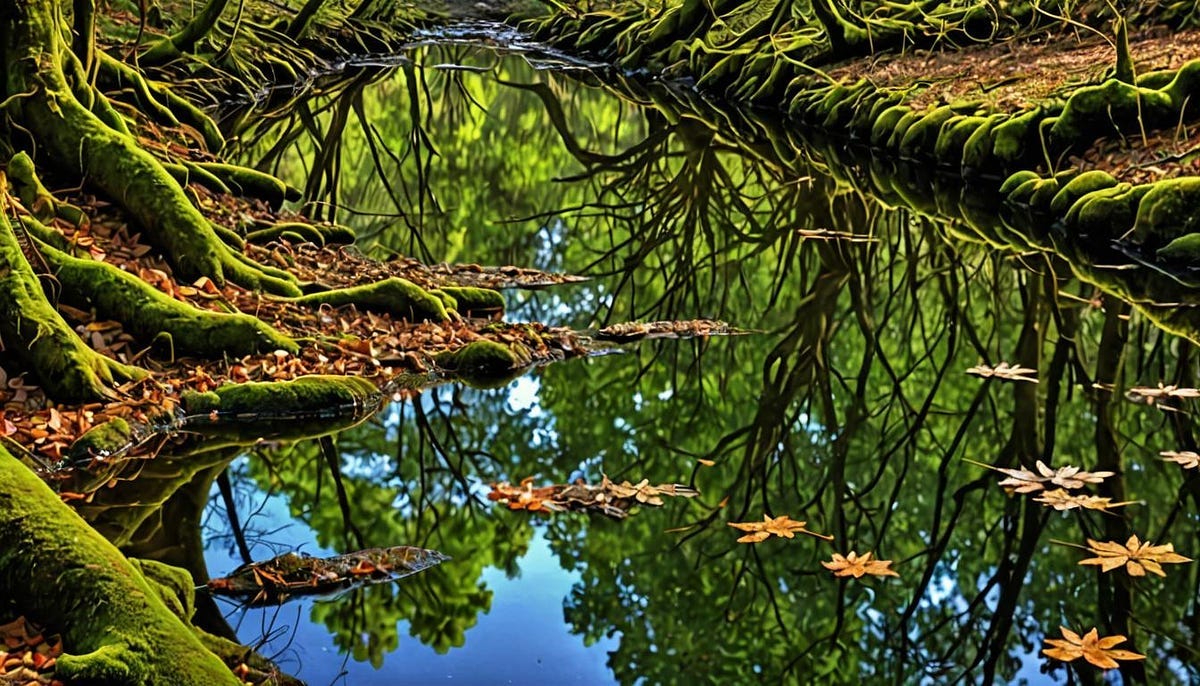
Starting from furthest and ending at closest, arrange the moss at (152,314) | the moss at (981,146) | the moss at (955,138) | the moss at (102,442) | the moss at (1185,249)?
the moss at (955,138)
the moss at (981,146)
the moss at (1185,249)
the moss at (152,314)
the moss at (102,442)

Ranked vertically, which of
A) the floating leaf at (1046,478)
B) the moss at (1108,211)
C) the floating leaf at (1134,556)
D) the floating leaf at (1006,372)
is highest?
the moss at (1108,211)

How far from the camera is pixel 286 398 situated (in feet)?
25.8

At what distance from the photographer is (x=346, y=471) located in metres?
7.20

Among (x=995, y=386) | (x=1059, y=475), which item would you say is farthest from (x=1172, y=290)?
(x=1059, y=475)

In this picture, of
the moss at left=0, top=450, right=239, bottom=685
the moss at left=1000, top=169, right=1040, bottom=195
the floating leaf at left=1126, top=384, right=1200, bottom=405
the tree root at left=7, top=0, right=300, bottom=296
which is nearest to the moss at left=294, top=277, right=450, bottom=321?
the tree root at left=7, top=0, right=300, bottom=296

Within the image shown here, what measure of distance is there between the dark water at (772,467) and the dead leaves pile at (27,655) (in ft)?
3.26

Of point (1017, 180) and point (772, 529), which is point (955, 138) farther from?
point (772, 529)

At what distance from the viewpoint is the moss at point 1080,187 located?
1334cm

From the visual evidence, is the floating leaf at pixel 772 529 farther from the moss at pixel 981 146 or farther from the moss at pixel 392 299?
the moss at pixel 981 146

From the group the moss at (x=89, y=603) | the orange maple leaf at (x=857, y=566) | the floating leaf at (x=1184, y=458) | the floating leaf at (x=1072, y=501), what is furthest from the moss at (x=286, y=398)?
the floating leaf at (x=1184, y=458)

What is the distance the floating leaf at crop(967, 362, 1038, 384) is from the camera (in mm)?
8977

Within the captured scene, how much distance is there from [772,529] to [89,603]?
3.44 meters

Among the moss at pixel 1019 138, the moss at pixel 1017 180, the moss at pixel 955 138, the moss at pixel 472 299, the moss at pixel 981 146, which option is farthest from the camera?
the moss at pixel 955 138

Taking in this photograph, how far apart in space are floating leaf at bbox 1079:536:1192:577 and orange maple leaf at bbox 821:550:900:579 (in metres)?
0.92
